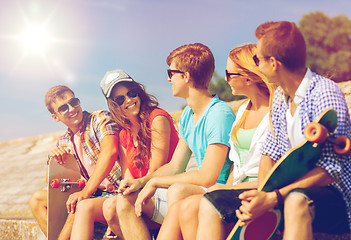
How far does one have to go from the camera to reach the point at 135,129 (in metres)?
3.67

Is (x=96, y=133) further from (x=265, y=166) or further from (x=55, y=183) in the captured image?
(x=265, y=166)

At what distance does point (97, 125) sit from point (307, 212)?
7.03ft

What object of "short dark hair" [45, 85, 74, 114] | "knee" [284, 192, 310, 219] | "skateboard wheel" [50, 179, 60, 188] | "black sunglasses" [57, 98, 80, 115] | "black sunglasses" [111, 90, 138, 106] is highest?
"short dark hair" [45, 85, 74, 114]

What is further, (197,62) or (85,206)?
(85,206)

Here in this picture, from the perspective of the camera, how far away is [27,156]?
36.4ft

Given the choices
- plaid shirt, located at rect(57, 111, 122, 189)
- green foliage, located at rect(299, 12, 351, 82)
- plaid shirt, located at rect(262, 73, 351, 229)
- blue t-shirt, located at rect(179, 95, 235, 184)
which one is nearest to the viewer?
plaid shirt, located at rect(262, 73, 351, 229)

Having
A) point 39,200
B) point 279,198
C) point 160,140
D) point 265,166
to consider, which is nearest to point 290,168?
point 279,198

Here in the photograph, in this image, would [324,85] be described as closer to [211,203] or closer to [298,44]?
[298,44]

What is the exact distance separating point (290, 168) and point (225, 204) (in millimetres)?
410

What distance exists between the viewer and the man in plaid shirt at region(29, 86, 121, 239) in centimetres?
370

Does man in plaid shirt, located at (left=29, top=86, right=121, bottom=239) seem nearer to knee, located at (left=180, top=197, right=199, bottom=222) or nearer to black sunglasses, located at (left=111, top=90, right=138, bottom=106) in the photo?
black sunglasses, located at (left=111, top=90, right=138, bottom=106)

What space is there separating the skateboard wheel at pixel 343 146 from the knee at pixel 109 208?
5.55 ft

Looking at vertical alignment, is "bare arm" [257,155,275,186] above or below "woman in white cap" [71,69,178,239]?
below

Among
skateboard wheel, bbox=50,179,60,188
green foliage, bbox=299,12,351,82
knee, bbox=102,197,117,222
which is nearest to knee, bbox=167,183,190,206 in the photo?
knee, bbox=102,197,117,222
